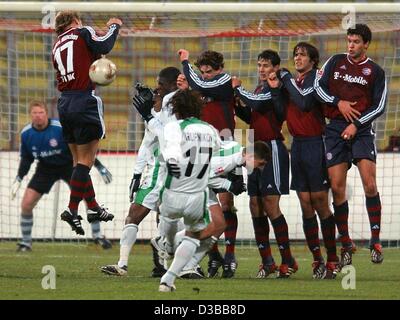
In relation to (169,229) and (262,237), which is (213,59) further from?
(169,229)

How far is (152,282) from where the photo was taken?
35.0 feet

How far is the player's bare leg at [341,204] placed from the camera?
11.6 m

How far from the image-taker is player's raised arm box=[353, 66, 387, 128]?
11.4 meters

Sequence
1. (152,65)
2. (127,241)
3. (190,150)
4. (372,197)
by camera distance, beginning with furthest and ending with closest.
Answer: (152,65), (372,197), (127,241), (190,150)

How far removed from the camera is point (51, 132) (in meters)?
15.7

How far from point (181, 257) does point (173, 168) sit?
2.47ft

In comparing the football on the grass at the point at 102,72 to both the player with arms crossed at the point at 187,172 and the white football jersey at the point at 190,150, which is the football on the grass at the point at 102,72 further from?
the white football jersey at the point at 190,150

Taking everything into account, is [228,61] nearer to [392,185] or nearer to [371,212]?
[392,185]

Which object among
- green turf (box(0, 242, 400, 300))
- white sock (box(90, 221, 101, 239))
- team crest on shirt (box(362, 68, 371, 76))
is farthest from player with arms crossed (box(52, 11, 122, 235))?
white sock (box(90, 221, 101, 239))

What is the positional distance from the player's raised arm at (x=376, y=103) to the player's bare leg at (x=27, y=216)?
5.75 metres

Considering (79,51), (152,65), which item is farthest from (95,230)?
(79,51)

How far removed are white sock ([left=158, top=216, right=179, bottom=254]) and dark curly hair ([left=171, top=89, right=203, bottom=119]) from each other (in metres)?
1.06

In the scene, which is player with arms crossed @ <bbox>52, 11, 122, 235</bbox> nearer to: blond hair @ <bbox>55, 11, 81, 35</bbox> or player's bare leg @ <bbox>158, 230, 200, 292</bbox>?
blond hair @ <bbox>55, 11, 81, 35</bbox>
